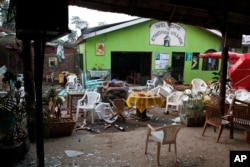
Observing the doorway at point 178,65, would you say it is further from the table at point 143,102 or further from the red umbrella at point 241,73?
the table at point 143,102

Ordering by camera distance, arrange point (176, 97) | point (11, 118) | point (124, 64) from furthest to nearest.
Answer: point (124, 64), point (176, 97), point (11, 118)

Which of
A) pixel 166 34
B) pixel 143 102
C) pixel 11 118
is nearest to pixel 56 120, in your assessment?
pixel 11 118

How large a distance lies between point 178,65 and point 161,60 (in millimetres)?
1188

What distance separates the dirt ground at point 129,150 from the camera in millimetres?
3929

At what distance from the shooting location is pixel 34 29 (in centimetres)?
246

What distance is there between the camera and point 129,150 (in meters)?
4.49

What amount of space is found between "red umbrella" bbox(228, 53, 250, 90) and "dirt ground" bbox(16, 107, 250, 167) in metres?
3.94

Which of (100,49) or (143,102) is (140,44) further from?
(143,102)

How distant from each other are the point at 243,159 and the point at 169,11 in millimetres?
3015

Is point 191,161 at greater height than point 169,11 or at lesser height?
lesser

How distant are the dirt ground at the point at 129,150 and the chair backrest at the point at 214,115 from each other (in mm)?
382

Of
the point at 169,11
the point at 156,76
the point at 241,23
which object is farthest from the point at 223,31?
the point at 156,76

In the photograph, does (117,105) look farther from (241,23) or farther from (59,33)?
(59,33)

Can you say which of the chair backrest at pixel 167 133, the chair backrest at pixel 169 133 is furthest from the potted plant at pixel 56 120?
the chair backrest at pixel 169 133
